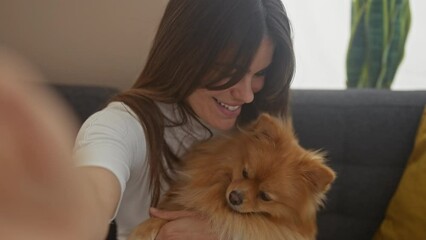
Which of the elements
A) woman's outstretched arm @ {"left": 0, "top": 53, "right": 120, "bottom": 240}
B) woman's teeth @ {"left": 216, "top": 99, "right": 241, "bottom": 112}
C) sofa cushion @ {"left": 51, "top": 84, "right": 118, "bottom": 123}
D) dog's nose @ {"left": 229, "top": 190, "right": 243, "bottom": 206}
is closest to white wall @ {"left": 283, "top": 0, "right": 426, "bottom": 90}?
sofa cushion @ {"left": 51, "top": 84, "right": 118, "bottom": 123}

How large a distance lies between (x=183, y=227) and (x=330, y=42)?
135cm

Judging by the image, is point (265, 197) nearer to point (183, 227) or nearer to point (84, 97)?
point (183, 227)

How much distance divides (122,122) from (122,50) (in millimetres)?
1221

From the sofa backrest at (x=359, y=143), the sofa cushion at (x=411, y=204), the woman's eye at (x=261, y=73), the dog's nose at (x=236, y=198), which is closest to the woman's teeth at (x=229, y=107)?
the woman's eye at (x=261, y=73)

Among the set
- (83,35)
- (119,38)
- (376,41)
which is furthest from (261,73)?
(83,35)

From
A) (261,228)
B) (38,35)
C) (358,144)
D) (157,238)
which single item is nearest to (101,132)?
(157,238)

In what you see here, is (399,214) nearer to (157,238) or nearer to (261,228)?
(261,228)

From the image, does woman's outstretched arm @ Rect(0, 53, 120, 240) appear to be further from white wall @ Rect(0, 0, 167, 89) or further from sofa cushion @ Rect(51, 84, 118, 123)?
white wall @ Rect(0, 0, 167, 89)

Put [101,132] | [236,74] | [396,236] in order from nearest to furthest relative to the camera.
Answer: [101,132], [236,74], [396,236]

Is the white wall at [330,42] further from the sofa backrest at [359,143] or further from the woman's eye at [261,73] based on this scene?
the woman's eye at [261,73]

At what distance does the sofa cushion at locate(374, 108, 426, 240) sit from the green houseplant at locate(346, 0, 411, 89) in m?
0.38

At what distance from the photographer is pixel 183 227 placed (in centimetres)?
127

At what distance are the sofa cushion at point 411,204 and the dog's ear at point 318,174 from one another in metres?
0.61

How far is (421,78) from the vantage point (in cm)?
225
